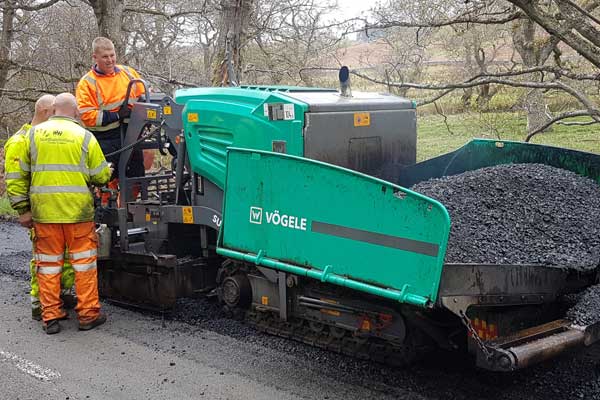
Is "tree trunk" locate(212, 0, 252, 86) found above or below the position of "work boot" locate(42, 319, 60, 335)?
above

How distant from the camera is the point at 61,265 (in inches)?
212

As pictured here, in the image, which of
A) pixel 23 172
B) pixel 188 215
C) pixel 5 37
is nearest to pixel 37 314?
pixel 23 172

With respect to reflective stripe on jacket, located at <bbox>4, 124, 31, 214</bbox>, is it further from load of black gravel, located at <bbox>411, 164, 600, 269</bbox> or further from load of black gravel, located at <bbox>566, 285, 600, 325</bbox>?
load of black gravel, located at <bbox>566, 285, 600, 325</bbox>

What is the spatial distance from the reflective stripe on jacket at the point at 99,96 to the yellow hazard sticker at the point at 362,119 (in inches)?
84.2

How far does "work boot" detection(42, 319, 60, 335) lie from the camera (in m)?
5.17

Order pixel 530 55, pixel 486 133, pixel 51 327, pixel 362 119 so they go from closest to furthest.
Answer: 1. pixel 362 119
2. pixel 51 327
3. pixel 486 133
4. pixel 530 55

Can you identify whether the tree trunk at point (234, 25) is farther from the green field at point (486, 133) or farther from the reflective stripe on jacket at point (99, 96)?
the reflective stripe on jacket at point (99, 96)

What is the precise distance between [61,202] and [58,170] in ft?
0.82

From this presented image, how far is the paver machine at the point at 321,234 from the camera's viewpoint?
3514mm

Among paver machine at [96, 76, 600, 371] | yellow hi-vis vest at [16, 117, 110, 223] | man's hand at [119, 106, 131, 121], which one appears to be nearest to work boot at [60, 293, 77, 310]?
paver machine at [96, 76, 600, 371]

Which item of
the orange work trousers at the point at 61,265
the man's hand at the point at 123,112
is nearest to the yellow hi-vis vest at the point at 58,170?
the orange work trousers at the point at 61,265

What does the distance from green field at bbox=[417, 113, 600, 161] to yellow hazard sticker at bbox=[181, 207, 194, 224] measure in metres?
6.79

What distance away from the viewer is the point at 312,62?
14.7 m

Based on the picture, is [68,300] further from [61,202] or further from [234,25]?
[234,25]
